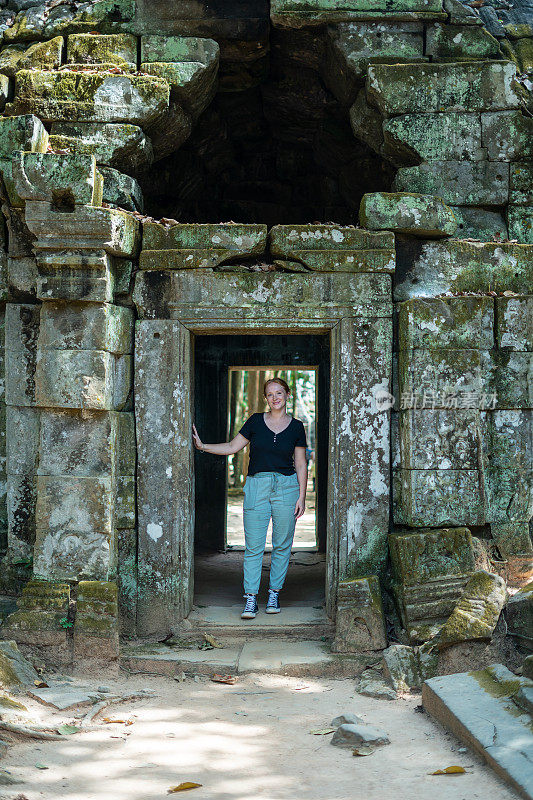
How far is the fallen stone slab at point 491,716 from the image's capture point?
3.32m

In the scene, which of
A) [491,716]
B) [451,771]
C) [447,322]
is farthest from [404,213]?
[451,771]

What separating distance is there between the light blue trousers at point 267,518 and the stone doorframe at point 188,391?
432mm

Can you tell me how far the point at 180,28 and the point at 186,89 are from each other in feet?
1.95

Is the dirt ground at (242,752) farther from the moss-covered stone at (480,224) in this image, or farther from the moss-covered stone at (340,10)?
the moss-covered stone at (340,10)

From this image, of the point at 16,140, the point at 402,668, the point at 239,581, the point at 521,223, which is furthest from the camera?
the point at 239,581

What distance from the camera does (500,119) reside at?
6117 millimetres

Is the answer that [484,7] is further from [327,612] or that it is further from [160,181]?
[327,612]

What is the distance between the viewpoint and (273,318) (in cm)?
559

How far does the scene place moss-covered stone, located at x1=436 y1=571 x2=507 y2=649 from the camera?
4.82 m

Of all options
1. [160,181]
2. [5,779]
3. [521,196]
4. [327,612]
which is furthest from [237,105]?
[5,779]

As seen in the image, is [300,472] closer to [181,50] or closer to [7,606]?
[7,606]

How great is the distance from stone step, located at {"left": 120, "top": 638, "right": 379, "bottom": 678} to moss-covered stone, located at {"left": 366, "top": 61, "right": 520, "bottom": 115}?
4285 mm

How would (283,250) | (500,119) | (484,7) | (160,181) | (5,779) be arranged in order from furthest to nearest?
(160,181)
(484,7)
(500,119)
(283,250)
(5,779)

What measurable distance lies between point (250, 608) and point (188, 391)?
1730 millimetres
